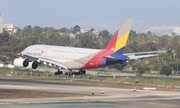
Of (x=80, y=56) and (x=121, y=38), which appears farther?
(x=80, y=56)

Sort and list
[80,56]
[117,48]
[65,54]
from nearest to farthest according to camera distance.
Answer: [117,48]
[80,56]
[65,54]

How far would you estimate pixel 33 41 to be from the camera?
165 meters

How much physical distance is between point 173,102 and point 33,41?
389 feet

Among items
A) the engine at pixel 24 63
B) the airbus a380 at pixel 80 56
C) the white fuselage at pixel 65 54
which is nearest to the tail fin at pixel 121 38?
the airbus a380 at pixel 80 56

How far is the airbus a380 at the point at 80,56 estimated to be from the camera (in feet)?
251

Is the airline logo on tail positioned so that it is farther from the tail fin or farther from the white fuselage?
the white fuselage

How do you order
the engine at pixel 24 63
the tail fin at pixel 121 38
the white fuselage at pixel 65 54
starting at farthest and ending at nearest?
Answer: the engine at pixel 24 63, the white fuselage at pixel 65 54, the tail fin at pixel 121 38

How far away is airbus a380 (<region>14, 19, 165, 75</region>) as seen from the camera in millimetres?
76375

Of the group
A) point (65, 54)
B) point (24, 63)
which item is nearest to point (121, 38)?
point (65, 54)

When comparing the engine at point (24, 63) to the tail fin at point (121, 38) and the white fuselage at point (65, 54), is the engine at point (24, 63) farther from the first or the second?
the tail fin at point (121, 38)

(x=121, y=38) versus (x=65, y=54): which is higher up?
(x=121, y=38)

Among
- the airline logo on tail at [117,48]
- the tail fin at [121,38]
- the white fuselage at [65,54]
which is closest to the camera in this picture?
the airline logo on tail at [117,48]

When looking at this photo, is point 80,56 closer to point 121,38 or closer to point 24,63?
point 121,38

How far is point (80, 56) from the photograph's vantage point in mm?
81375
